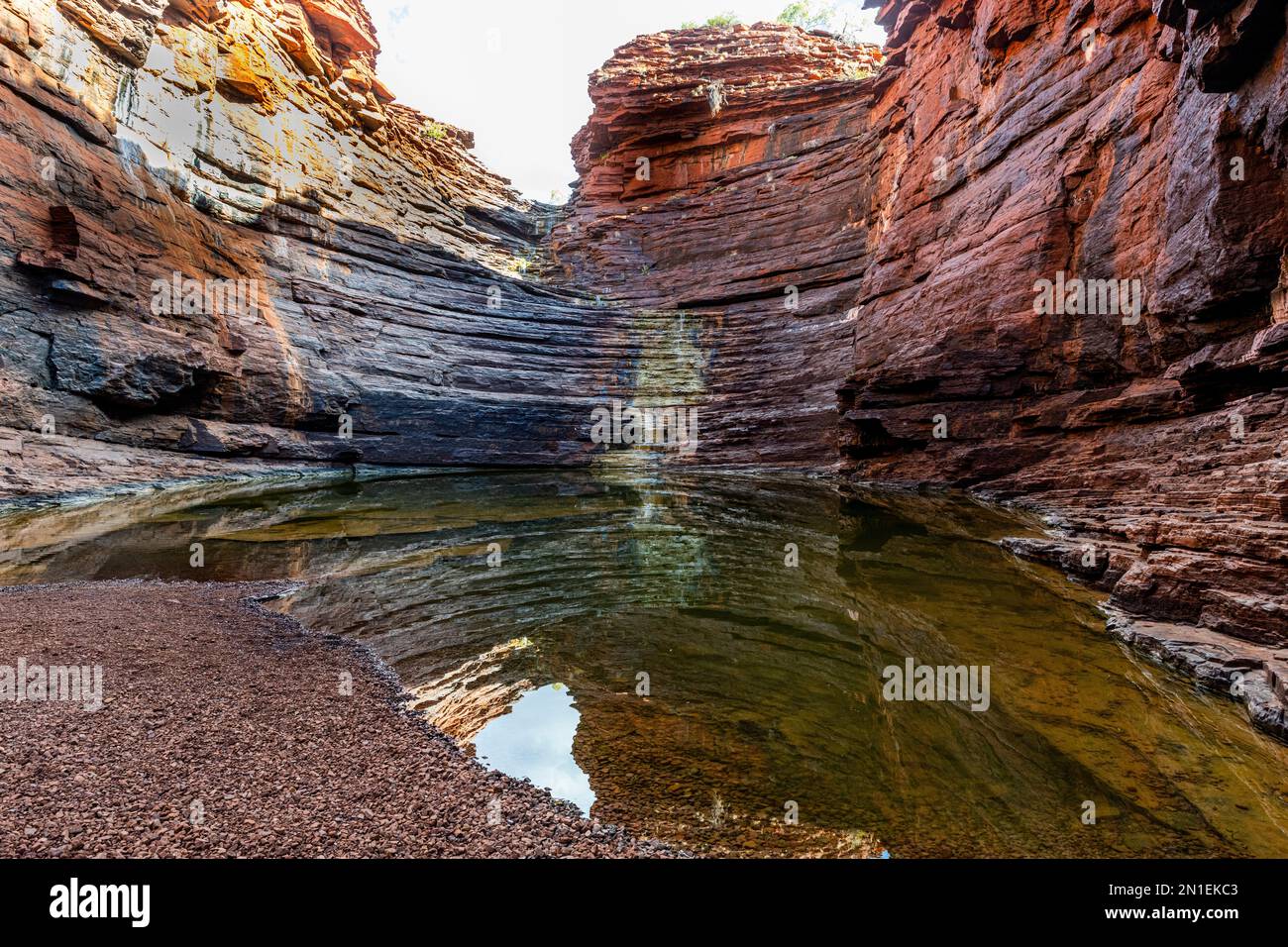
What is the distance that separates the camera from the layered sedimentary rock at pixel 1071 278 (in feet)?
24.9

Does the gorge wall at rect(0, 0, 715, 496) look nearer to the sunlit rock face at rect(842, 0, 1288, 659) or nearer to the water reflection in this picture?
the sunlit rock face at rect(842, 0, 1288, 659)

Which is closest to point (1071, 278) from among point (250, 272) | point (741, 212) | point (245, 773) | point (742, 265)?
point (245, 773)

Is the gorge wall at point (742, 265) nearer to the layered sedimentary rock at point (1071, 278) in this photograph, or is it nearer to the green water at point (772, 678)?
the layered sedimentary rock at point (1071, 278)

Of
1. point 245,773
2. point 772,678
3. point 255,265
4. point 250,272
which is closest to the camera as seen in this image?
point 245,773

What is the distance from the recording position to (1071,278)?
1504 centimetres

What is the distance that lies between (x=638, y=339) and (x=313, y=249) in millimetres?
15317

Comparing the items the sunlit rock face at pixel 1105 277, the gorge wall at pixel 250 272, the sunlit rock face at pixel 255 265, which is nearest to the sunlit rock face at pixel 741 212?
the gorge wall at pixel 250 272

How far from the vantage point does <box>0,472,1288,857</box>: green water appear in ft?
11.3

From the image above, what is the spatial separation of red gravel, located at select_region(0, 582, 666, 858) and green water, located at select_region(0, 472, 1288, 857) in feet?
1.34

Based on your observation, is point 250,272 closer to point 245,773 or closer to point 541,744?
point 245,773

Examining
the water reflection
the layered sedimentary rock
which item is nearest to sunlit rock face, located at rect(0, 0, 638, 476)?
the layered sedimentary rock

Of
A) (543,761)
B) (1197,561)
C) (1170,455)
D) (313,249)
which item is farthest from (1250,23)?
A: (313,249)

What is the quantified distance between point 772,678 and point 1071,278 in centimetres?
1513

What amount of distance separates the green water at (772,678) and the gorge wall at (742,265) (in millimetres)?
1300
